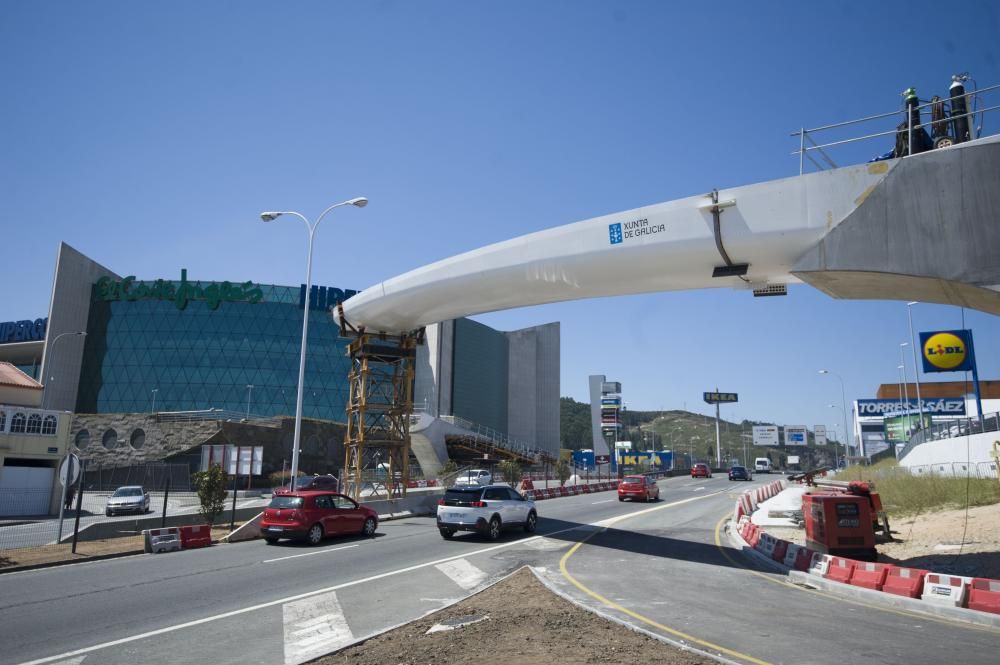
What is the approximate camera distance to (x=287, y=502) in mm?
17938

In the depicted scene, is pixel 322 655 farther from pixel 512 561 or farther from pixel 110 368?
pixel 110 368

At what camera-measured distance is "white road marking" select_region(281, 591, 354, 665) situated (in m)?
7.34

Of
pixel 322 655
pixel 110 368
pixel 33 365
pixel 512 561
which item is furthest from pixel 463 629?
pixel 33 365

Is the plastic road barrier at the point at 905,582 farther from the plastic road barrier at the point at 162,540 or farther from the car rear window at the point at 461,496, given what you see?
the plastic road barrier at the point at 162,540

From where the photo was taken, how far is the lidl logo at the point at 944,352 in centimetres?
4672

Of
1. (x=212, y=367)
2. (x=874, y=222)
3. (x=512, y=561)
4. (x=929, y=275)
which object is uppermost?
(x=212, y=367)

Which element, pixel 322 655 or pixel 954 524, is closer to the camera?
pixel 322 655

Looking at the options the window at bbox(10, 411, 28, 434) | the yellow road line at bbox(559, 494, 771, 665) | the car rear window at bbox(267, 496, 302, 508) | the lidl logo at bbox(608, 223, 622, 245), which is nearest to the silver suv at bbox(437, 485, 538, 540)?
the car rear window at bbox(267, 496, 302, 508)

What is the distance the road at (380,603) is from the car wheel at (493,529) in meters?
0.58

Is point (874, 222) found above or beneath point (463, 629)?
above

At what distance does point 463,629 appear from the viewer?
8.04 metres

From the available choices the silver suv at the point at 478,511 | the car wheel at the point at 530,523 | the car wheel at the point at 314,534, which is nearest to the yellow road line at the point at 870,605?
the silver suv at the point at 478,511

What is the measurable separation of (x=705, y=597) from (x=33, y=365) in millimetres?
94888

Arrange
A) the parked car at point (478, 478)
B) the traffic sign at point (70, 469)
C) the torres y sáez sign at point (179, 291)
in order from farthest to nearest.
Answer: the torres y sáez sign at point (179, 291) < the parked car at point (478, 478) < the traffic sign at point (70, 469)
